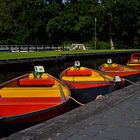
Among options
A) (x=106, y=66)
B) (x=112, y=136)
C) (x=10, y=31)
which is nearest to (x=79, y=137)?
(x=112, y=136)

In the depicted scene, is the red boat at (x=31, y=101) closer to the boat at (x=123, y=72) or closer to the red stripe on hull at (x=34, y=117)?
the red stripe on hull at (x=34, y=117)

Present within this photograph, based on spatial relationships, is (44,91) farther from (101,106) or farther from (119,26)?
(119,26)

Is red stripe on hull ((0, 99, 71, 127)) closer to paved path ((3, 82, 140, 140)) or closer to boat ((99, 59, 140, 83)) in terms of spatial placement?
paved path ((3, 82, 140, 140))

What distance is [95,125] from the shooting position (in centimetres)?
822

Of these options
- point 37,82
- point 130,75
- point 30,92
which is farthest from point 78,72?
point 30,92

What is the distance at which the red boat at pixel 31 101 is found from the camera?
35.6 ft

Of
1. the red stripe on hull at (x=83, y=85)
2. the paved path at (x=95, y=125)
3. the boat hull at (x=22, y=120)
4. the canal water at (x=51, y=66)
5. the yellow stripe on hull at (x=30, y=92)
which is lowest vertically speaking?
the canal water at (x=51, y=66)

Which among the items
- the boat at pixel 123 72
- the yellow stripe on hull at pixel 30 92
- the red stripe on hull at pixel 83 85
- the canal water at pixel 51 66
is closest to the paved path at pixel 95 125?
the yellow stripe on hull at pixel 30 92

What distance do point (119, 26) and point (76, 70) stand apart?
71.9 metres

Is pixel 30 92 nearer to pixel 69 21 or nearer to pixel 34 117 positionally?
pixel 34 117

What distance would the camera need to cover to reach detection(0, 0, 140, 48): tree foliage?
9594 cm

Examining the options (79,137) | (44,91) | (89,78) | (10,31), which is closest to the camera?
(79,137)

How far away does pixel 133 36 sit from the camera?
10106 centimetres

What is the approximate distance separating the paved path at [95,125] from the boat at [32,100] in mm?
1600
